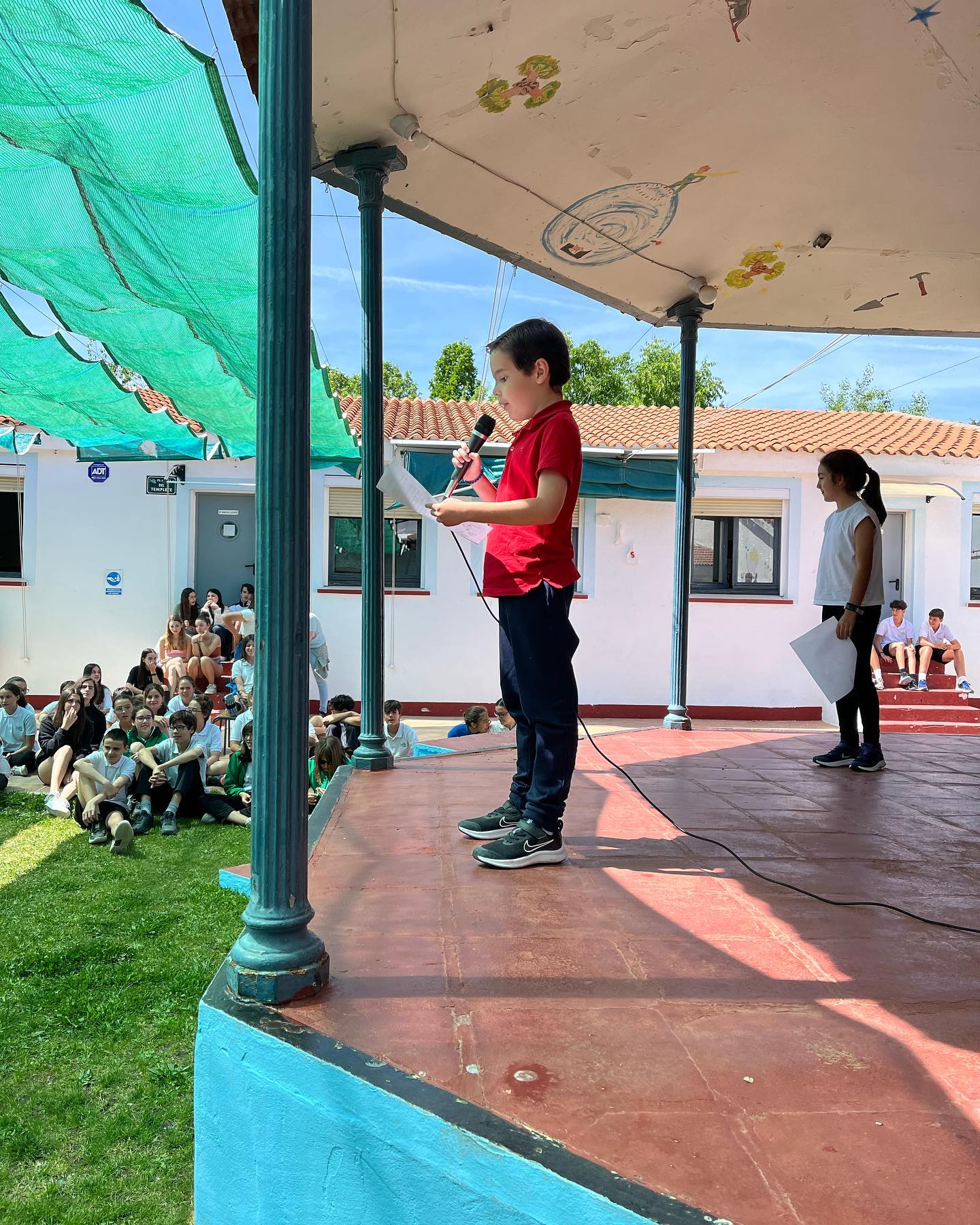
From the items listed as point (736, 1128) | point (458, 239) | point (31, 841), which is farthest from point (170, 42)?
point (31, 841)

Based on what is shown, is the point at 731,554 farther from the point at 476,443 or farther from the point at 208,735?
the point at 476,443

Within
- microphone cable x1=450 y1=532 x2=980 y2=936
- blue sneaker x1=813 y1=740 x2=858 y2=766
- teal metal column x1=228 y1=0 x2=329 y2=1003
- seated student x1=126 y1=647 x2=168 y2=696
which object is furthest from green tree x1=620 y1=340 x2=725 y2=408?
teal metal column x1=228 y1=0 x2=329 y2=1003

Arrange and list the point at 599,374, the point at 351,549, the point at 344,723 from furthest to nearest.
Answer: the point at 599,374 → the point at 351,549 → the point at 344,723

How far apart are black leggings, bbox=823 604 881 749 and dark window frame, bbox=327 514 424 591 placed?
9.25 metres

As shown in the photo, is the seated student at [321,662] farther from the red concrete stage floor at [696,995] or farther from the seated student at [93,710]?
the red concrete stage floor at [696,995]

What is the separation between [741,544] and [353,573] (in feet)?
18.9

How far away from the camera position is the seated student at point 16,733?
8875mm

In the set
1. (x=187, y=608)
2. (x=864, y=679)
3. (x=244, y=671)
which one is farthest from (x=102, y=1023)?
(x=187, y=608)

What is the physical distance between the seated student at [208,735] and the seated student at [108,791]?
27.3 inches

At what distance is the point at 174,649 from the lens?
39.7ft

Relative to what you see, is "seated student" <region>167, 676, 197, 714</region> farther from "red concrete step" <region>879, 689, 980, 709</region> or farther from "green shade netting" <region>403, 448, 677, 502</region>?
"red concrete step" <region>879, 689, 980, 709</region>

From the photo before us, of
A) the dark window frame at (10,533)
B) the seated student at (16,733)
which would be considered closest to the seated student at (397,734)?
the seated student at (16,733)

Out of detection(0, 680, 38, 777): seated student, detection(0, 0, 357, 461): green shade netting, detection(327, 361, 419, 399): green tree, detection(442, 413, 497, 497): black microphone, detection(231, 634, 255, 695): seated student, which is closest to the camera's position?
detection(442, 413, 497, 497): black microphone

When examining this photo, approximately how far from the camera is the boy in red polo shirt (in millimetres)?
2529
